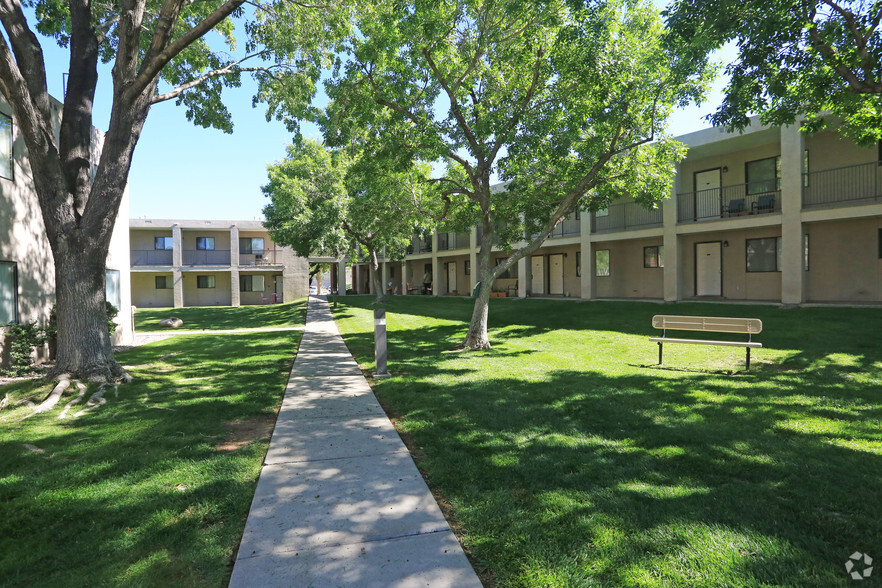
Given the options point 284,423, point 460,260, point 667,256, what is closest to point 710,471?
point 284,423

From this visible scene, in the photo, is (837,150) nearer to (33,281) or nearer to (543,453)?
(543,453)

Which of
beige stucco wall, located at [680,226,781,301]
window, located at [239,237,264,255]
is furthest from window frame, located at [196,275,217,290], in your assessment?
beige stucco wall, located at [680,226,781,301]

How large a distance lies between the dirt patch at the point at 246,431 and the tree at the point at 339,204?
358 inches

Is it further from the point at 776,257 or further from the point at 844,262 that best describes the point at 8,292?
the point at 844,262

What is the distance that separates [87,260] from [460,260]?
26.9 m

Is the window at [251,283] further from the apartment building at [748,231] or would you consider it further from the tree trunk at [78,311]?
the tree trunk at [78,311]

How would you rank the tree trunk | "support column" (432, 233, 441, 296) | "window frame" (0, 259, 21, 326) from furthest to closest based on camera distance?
"support column" (432, 233, 441, 296) < "window frame" (0, 259, 21, 326) < the tree trunk

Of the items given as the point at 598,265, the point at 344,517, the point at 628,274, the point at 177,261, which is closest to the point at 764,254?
the point at 628,274

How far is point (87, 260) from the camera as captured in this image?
7.63 metres

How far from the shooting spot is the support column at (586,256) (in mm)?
20953

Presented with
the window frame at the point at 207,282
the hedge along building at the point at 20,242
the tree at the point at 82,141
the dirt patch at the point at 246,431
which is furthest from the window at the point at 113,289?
the window frame at the point at 207,282

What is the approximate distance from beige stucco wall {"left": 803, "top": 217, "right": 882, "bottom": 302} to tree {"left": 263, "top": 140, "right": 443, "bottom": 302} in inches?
488

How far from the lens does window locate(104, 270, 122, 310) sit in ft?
43.3

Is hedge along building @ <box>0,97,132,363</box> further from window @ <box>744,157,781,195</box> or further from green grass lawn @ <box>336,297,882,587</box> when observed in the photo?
window @ <box>744,157,781,195</box>
